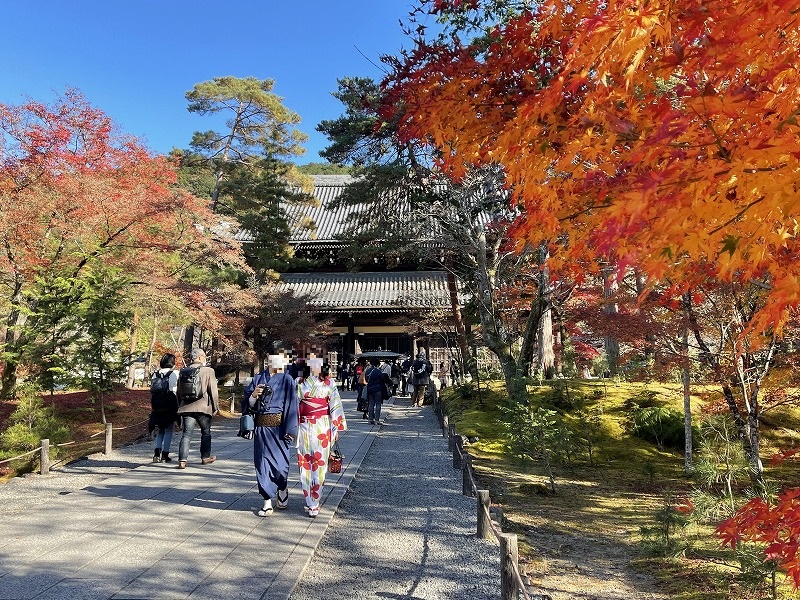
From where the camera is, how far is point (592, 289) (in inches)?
549

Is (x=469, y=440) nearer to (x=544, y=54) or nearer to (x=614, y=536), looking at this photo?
(x=614, y=536)

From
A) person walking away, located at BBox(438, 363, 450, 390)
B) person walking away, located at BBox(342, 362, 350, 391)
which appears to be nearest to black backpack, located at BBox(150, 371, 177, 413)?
person walking away, located at BBox(438, 363, 450, 390)

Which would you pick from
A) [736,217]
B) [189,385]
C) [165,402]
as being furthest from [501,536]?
[165,402]

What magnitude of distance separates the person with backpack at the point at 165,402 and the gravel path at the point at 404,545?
2884 millimetres

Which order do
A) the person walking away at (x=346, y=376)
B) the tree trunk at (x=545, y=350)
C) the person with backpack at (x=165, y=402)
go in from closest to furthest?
the person with backpack at (x=165, y=402) < the tree trunk at (x=545, y=350) < the person walking away at (x=346, y=376)

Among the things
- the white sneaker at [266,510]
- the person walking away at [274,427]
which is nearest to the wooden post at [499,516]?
the person walking away at [274,427]

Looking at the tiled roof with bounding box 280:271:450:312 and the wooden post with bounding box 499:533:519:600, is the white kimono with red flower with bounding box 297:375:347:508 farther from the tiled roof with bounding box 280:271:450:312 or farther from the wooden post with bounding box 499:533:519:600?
the tiled roof with bounding box 280:271:450:312

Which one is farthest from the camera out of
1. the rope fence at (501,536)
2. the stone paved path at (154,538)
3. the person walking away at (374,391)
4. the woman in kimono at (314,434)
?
the person walking away at (374,391)

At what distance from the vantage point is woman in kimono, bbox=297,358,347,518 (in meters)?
5.34

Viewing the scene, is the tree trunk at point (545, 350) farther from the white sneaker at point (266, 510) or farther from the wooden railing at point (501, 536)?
the white sneaker at point (266, 510)

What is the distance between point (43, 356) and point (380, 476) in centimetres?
694

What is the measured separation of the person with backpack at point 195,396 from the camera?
7258 millimetres

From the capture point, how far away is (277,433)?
17.6 feet

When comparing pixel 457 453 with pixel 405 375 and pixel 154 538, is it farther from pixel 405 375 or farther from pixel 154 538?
pixel 405 375
